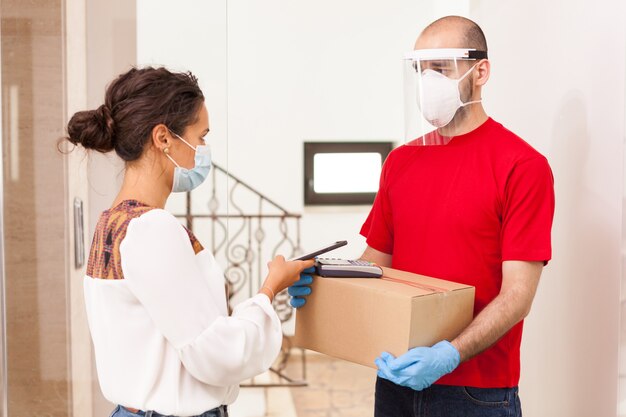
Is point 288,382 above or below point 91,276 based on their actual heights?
below

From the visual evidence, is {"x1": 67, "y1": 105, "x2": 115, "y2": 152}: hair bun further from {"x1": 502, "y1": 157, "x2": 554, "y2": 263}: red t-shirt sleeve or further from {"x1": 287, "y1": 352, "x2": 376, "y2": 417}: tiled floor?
{"x1": 287, "y1": 352, "x2": 376, "y2": 417}: tiled floor

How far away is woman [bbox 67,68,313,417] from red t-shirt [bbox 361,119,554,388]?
0.40m

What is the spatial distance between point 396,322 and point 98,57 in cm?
145

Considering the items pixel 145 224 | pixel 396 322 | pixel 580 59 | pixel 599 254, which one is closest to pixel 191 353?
pixel 145 224

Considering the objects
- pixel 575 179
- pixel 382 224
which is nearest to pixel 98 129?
pixel 382 224

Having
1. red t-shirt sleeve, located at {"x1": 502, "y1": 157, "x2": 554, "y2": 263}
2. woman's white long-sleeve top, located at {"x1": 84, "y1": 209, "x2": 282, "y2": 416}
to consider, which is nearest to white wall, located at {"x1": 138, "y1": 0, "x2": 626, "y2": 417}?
red t-shirt sleeve, located at {"x1": 502, "y1": 157, "x2": 554, "y2": 263}

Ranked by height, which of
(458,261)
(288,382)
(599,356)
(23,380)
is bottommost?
(288,382)

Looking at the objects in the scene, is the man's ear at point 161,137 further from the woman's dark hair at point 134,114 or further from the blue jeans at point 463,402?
the blue jeans at point 463,402

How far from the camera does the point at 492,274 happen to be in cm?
140

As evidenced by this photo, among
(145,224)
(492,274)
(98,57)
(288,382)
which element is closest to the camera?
(145,224)

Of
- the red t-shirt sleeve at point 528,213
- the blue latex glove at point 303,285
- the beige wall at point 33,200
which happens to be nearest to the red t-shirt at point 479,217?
the red t-shirt sleeve at point 528,213

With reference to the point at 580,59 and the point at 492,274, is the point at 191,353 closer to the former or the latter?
the point at 492,274

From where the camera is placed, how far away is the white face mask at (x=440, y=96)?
1456 millimetres

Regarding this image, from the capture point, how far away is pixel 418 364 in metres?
1.18
